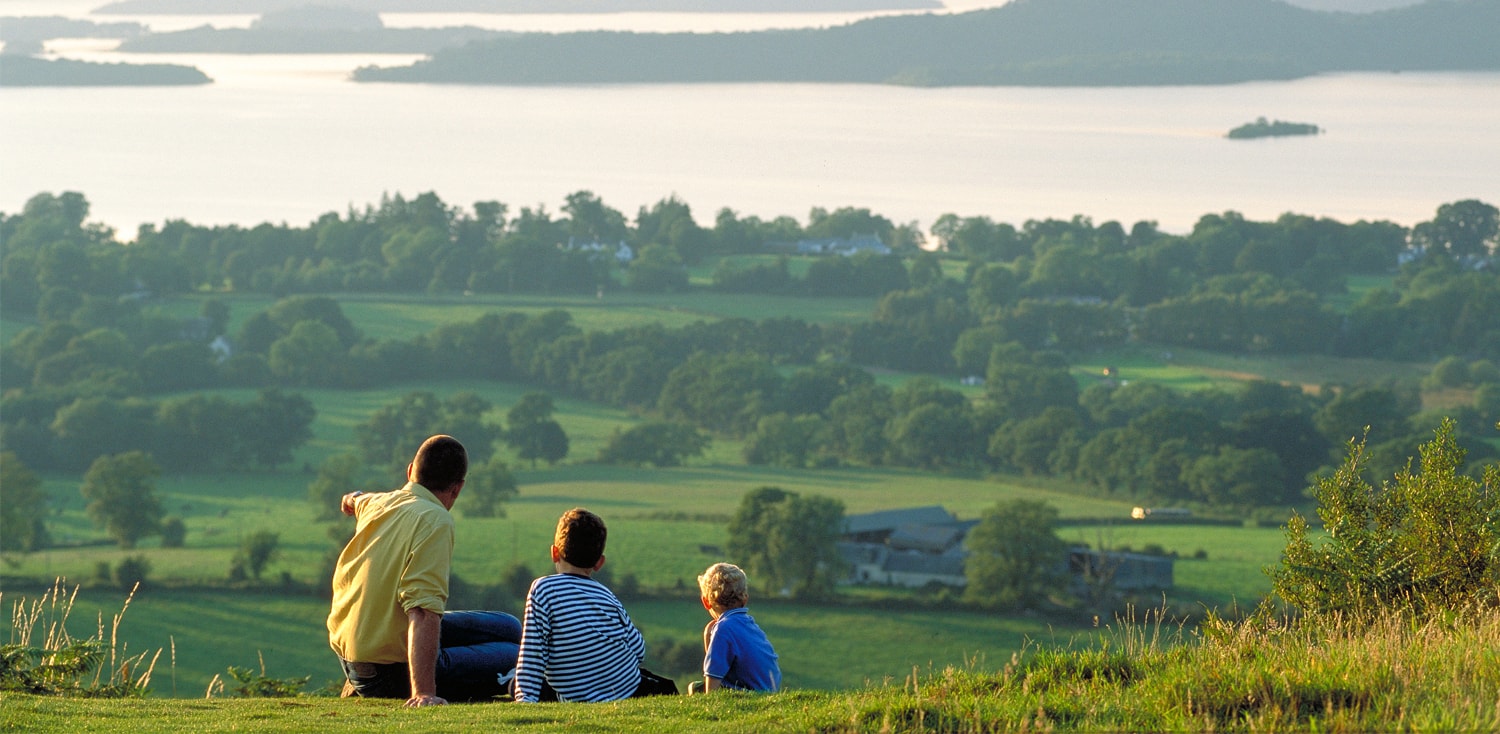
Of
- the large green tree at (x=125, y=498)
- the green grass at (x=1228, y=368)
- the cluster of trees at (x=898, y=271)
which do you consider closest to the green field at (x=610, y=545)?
the green grass at (x=1228, y=368)

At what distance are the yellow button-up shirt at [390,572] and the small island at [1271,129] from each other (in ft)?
355

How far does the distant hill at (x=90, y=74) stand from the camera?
3851 inches

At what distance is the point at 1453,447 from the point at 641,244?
88982mm

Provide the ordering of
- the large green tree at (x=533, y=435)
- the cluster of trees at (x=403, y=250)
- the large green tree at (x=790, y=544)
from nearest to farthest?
the large green tree at (x=790, y=544) → the large green tree at (x=533, y=435) → the cluster of trees at (x=403, y=250)

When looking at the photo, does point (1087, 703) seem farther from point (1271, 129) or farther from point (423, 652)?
point (1271, 129)

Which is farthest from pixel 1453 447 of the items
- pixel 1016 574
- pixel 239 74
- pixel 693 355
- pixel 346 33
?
pixel 239 74

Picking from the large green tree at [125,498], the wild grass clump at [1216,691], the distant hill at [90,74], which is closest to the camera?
the wild grass clump at [1216,691]

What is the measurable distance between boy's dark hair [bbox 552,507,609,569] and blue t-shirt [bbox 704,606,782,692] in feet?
1.76

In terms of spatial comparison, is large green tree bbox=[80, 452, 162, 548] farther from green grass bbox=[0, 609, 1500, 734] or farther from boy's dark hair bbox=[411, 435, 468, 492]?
boy's dark hair bbox=[411, 435, 468, 492]

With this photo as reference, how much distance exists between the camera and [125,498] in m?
40.6

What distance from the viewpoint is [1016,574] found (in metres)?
33.9

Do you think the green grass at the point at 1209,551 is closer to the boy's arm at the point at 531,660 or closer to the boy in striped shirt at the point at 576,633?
the boy in striped shirt at the point at 576,633

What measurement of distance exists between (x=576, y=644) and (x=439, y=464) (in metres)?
0.75

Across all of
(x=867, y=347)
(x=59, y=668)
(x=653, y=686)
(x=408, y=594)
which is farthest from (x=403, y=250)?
(x=408, y=594)
